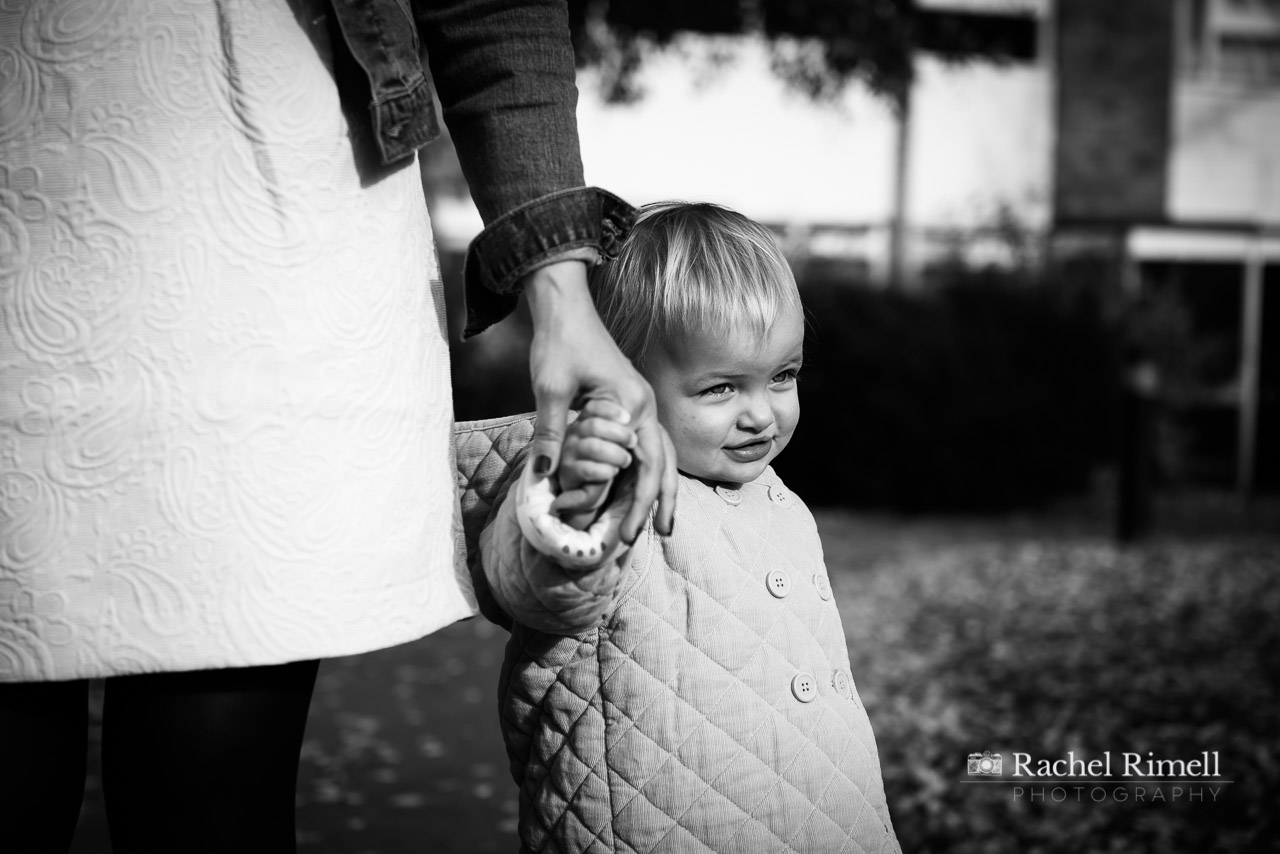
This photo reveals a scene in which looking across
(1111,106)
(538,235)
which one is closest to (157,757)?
(538,235)

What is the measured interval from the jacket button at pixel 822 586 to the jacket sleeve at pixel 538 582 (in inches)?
18.0

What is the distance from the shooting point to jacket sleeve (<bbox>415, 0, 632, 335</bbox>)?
4.11 ft

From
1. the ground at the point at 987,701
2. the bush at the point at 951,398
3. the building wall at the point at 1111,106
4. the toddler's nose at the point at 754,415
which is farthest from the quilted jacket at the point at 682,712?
the building wall at the point at 1111,106

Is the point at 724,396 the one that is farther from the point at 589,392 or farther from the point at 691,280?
the point at 589,392

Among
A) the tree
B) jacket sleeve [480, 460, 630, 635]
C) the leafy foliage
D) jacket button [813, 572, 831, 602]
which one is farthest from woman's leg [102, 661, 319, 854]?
the tree

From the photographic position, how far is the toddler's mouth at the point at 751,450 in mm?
1675

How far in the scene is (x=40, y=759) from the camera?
1.16 metres

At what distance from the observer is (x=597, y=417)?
1172 millimetres

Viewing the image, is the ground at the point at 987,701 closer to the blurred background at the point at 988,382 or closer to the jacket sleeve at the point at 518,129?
the blurred background at the point at 988,382

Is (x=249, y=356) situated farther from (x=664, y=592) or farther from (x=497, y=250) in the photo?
(x=664, y=592)

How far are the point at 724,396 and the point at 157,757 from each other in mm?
842

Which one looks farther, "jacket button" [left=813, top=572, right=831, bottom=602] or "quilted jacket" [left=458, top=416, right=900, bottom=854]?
"jacket button" [left=813, top=572, right=831, bottom=602]

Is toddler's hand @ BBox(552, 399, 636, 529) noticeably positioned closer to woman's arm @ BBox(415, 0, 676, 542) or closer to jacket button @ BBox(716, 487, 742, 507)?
woman's arm @ BBox(415, 0, 676, 542)

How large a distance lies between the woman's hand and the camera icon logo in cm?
336
